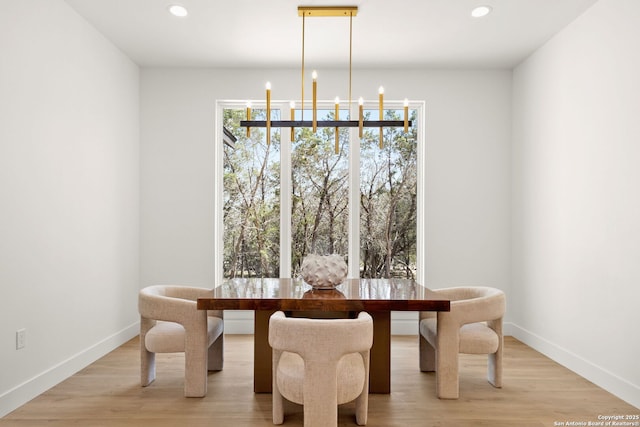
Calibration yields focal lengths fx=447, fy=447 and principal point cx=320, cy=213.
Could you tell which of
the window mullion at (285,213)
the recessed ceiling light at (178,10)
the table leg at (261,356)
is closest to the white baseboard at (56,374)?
the table leg at (261,356)

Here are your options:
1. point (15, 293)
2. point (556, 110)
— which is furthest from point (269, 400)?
point (556, 110)

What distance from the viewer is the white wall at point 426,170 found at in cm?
452

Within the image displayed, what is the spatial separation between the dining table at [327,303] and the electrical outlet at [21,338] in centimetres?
114

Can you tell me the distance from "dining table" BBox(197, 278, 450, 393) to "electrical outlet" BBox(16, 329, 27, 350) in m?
1.14

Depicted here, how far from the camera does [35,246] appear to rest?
2.86m

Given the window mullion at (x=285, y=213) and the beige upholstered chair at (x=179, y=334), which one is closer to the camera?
the beige upholstered chair at (x=179, y=334)

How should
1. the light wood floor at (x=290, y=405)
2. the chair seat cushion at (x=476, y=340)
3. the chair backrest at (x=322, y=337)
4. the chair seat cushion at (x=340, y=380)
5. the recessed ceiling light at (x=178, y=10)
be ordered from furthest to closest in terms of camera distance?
the recessed ceiling light at (x=178, y=10) < the chair seat cushion at (x=476, y=340) < the light wood floor at (x=290, y=405) < the chair seat cushion at (x=340, y=380) < the chair backrest at (x=322, y=337)

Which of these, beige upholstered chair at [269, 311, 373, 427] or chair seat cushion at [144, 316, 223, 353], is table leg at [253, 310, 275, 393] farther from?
beige upholstered chair at [269, 311, 373, 427]

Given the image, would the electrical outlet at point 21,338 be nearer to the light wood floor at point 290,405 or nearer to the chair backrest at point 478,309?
the light wood floor at point 290,405

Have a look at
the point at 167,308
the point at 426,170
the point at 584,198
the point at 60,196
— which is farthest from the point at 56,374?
the point at 584,198

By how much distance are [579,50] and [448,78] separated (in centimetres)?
135

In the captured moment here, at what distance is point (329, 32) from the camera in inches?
145

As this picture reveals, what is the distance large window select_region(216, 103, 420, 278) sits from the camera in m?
4.64

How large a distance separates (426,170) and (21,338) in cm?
363
